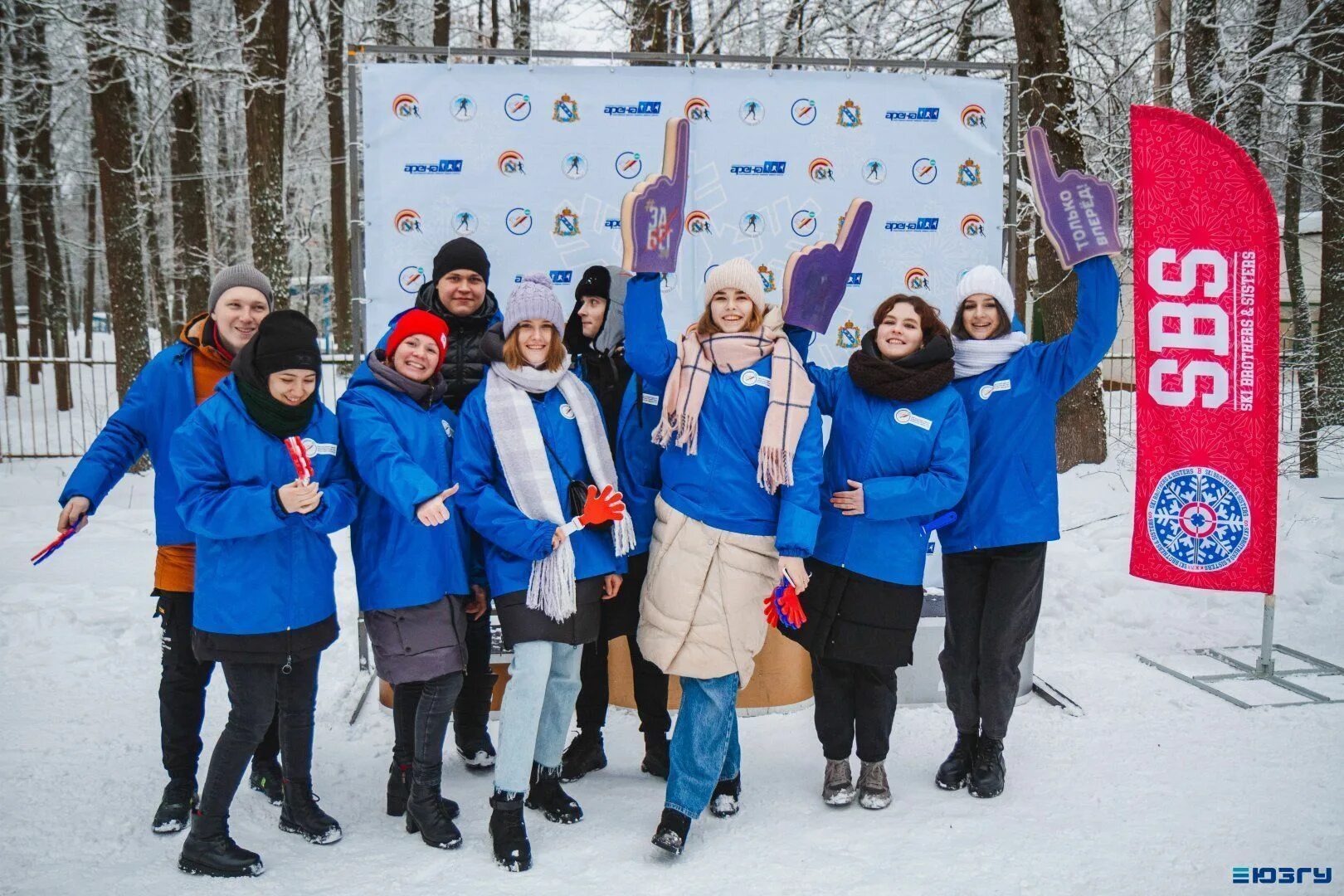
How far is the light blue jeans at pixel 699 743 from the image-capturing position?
10.4ft

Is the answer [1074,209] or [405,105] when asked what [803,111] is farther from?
[405,105]

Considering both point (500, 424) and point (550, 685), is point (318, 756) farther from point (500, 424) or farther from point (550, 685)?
point (500, 424)

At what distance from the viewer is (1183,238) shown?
14.2 ft

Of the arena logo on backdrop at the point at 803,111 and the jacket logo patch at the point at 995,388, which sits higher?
the arena logo on backdrop at the point at 803,111

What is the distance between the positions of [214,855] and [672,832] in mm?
1417

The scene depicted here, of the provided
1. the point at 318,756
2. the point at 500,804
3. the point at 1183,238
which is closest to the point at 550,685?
the point at 500,804

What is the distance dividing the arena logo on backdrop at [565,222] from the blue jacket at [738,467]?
4.58ft

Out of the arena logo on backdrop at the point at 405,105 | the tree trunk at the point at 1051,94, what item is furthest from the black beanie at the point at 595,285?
the tree trunk at the point at 1051,94

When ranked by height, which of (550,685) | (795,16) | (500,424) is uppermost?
(795,16)

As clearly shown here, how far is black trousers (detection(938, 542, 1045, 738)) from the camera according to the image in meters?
3.65

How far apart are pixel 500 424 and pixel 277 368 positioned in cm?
68

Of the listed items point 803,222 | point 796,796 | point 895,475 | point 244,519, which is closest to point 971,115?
point 803,222

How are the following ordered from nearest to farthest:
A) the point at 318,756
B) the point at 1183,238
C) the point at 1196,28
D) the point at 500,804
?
the point at 500,804 < the point at 318,756 < the point at 1183,238 < the point at 1196,28

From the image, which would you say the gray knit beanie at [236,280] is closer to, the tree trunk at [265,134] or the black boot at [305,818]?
the black boot at [305,818]
